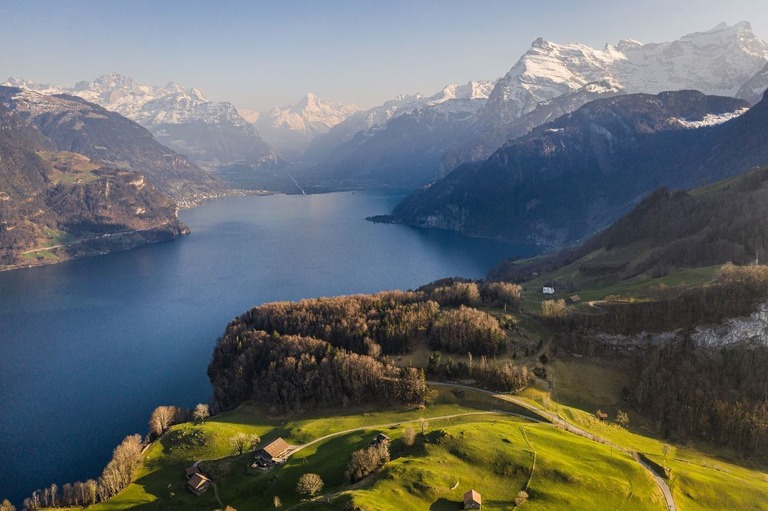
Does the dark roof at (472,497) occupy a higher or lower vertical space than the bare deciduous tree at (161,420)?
higher

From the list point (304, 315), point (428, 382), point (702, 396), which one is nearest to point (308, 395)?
Answer: point (428, 382)

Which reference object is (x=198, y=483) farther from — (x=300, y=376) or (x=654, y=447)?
(x=654, y=447)

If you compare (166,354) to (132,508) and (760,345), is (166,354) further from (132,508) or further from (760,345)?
(760,345)

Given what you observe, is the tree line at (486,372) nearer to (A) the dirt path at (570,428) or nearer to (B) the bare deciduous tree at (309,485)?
(A) the dirt path at (570,428)

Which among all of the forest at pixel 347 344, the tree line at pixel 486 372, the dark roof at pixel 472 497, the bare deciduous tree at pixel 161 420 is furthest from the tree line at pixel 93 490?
the tree line at pixel 486 372

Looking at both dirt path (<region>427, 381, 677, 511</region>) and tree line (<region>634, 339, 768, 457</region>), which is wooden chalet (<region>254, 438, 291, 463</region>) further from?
tree line (<region>634, 339, 768, 457</region>)

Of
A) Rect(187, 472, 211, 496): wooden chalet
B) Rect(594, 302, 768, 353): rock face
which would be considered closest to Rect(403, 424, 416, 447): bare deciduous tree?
Rect(187, 472, 211, 496): wooden chalet
